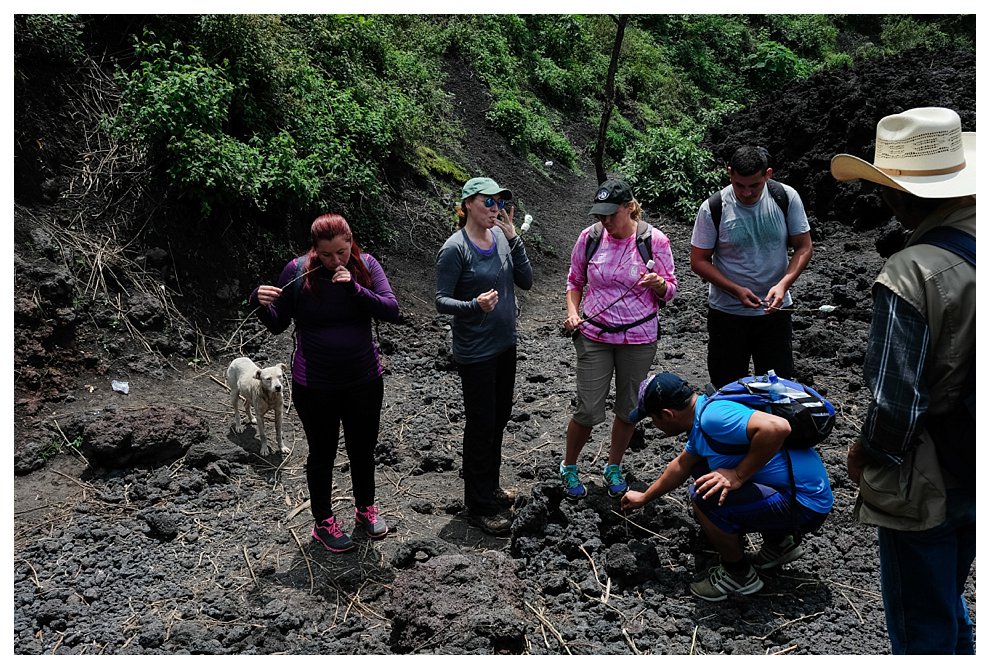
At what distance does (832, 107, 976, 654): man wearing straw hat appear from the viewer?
2.49 m

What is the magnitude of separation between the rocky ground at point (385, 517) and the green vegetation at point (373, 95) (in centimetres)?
114

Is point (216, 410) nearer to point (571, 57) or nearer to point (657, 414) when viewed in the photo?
point (657, 414)

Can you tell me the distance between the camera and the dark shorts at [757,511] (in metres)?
3.82

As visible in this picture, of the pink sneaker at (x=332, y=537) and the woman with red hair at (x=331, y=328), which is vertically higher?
the woman with red hair at (x=331, y=328)

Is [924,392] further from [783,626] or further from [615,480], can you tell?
[615,480]

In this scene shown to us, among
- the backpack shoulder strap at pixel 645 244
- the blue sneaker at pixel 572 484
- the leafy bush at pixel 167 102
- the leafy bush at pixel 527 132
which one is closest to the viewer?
the backpack shoulder strap at pixel 645 244

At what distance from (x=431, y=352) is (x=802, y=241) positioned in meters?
3.93

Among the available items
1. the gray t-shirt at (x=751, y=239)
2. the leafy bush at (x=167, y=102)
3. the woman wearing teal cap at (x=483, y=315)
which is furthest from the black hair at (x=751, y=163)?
the leafy bush at (x=167, y=102)

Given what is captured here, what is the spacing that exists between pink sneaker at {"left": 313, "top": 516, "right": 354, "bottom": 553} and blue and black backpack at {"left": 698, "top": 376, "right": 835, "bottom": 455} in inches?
87.7

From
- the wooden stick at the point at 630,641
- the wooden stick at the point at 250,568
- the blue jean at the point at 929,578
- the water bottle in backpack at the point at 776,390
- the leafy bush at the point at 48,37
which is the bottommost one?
the wooden stick at the point at 250,568

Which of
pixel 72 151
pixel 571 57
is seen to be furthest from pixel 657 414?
pixel 571 57

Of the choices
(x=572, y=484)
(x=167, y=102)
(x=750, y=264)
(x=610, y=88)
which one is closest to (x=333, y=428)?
(x=572, y=484)

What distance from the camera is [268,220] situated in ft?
28.1

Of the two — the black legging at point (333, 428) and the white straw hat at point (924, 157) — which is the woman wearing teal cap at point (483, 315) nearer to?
the black legging at point (333, 428)
